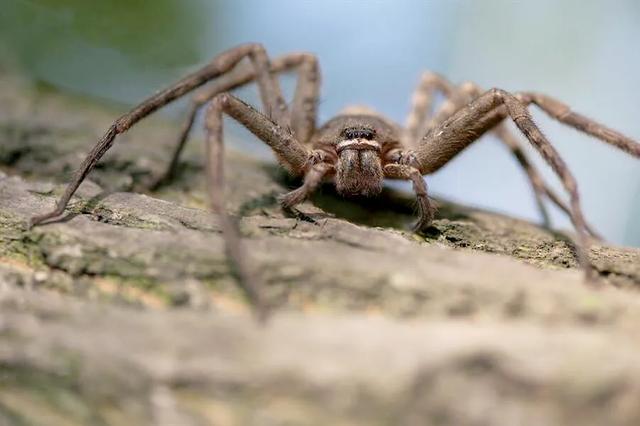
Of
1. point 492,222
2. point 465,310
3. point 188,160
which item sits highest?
point 188,160

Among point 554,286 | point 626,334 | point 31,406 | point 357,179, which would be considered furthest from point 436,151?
point 31,406

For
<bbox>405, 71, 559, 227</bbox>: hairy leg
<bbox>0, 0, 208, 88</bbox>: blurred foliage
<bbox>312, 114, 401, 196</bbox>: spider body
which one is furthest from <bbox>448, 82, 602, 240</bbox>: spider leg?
<bbox>0, 0, 208, 88</bbox>: blurred foliage

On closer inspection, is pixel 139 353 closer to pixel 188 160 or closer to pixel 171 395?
pixel 171 395

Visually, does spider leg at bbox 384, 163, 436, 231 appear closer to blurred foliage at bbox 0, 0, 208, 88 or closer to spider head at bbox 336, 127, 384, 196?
spider head at bbox 336, 127, 384, 196

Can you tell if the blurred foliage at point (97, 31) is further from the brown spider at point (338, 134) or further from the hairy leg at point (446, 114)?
the hairy leg at point (446, 114)

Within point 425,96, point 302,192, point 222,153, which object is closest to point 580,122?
point 302,192
